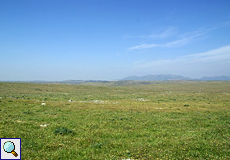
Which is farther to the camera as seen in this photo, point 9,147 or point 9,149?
point 9,147

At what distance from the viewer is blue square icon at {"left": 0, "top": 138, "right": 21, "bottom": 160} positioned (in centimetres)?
843

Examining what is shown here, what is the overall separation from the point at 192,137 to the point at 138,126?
510cm

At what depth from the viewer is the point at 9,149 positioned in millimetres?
8945

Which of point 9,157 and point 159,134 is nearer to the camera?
point 9,157

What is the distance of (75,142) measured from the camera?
11.3m

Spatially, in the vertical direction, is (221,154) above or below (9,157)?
below

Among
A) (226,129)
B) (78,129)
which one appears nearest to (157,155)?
(78,129)

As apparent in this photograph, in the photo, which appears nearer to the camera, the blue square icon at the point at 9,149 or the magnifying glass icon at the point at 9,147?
the blue square icon at the point at 9,149

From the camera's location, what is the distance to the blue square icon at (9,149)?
8425 millimetres

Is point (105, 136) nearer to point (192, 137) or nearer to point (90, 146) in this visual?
point (90, 146)

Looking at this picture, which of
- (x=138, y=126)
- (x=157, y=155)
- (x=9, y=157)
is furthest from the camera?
(x=138, y=126)

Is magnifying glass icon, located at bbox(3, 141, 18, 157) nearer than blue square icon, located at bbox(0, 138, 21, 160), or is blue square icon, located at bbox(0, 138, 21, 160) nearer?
blue square icon, located at bbox(0, 138, 21, 160)

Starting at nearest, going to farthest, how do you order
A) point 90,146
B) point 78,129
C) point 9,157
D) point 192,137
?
1. point 9,157
2. point 90,146
3. point 192,137
4. point 78,129

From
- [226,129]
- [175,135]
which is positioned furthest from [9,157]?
[226,129]
